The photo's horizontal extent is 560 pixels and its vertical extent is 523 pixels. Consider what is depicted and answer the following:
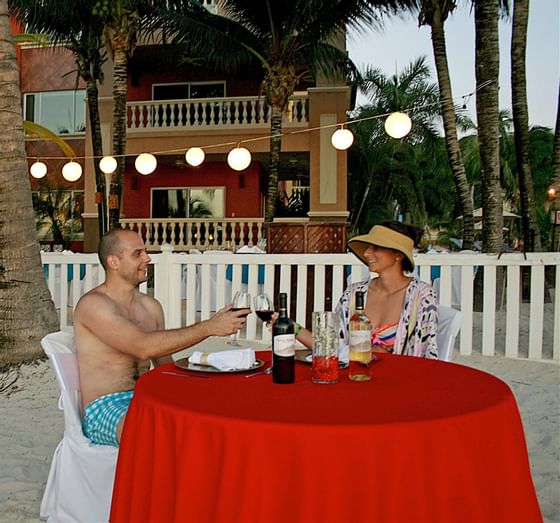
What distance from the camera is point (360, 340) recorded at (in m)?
2.04

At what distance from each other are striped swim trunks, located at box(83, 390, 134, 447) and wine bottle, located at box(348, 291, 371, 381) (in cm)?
94

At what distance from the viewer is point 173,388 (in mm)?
1840

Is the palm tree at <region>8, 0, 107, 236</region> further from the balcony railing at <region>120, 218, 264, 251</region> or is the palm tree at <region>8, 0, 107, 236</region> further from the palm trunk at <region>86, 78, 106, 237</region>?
the balcony railing at <region>120, 218, 264, 251</region>

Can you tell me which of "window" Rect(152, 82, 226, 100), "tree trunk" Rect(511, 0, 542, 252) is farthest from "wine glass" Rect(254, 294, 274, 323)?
"window" Rect(152, 82, 226, 100)

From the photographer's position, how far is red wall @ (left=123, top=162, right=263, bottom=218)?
17.0 meters

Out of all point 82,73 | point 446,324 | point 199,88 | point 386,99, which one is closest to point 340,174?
point 199,88

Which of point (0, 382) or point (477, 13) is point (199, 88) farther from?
point (0, 382)

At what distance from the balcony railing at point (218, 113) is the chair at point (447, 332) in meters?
12.6

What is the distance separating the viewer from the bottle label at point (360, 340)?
2039mm

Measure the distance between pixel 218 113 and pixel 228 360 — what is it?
14533mm

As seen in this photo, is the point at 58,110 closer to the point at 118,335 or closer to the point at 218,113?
the point at 218,113

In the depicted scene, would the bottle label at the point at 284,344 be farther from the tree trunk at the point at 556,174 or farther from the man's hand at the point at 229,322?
the tree trunk at the point at 556,174

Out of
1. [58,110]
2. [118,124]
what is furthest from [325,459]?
[58,110]

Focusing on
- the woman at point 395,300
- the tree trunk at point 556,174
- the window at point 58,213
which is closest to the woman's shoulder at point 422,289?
the woman at point 395,300
